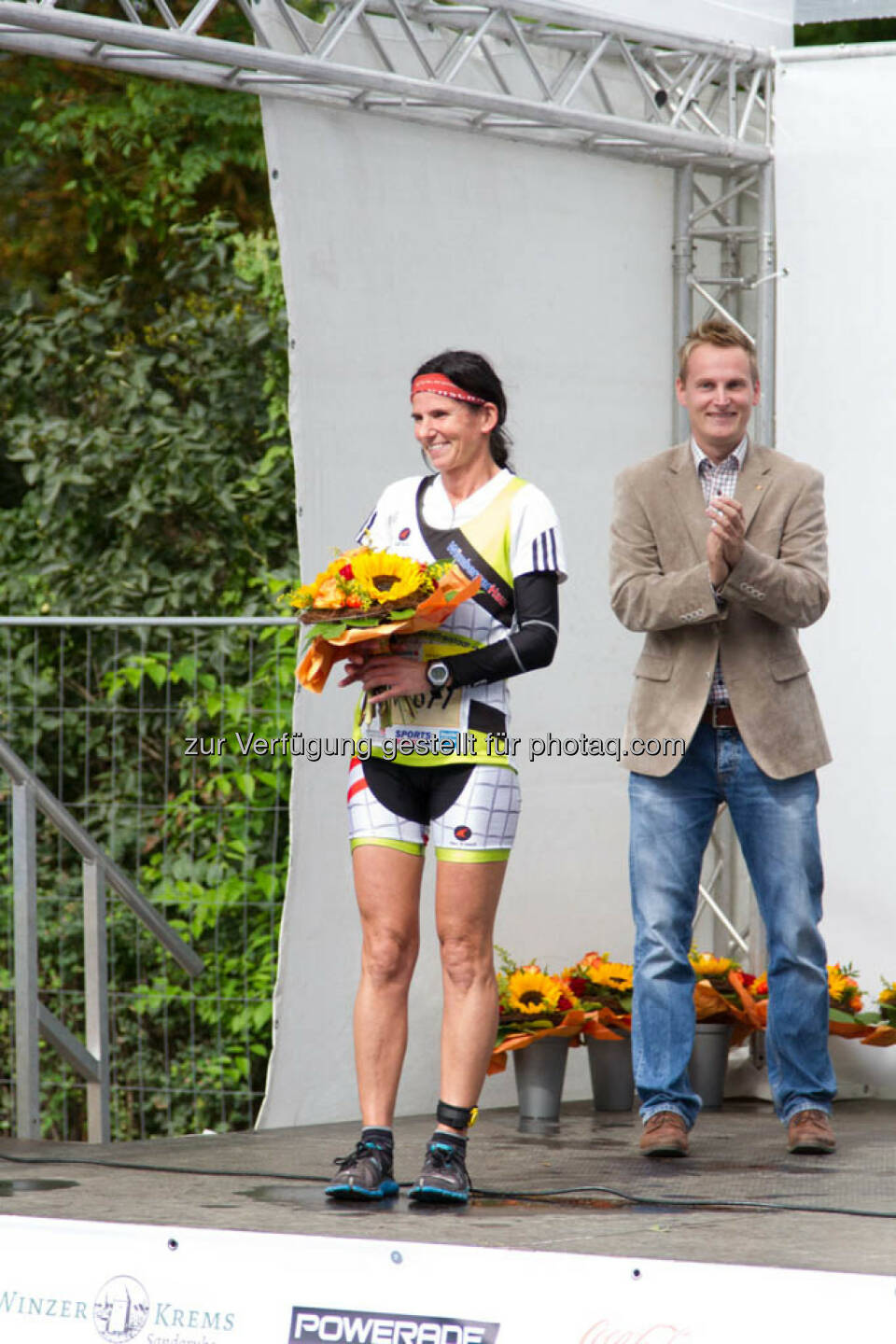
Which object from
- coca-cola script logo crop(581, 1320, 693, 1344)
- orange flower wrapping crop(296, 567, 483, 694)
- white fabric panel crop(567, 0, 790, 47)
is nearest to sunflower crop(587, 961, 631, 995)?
orange flower wrapping crop(296, 567, 483, 694)

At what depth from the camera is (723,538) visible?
173 inches

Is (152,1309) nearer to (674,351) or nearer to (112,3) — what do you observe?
(674,351)

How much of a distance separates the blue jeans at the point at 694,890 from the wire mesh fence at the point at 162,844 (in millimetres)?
3530

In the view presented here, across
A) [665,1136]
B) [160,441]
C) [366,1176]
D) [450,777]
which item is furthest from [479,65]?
[160,441]

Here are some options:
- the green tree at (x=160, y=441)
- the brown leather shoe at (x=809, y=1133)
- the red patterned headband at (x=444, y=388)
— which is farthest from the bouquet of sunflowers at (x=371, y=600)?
the green tree at (x=160, y=441)

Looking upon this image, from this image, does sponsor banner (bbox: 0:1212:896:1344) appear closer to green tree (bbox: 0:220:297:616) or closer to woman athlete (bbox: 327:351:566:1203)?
woman athlete (bbox: 327:351:566:1203)

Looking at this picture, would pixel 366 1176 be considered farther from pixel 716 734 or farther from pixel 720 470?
pixel 720 470

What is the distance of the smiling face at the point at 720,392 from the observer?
4.62 meters

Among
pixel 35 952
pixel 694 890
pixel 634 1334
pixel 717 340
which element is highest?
pixel 717 340

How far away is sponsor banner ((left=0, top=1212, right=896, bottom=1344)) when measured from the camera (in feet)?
8.16

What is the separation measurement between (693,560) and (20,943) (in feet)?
6.70

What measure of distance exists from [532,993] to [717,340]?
1.99 meters

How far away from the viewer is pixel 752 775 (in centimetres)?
467

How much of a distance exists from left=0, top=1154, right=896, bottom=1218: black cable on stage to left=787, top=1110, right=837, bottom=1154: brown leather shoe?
0.70 meters
